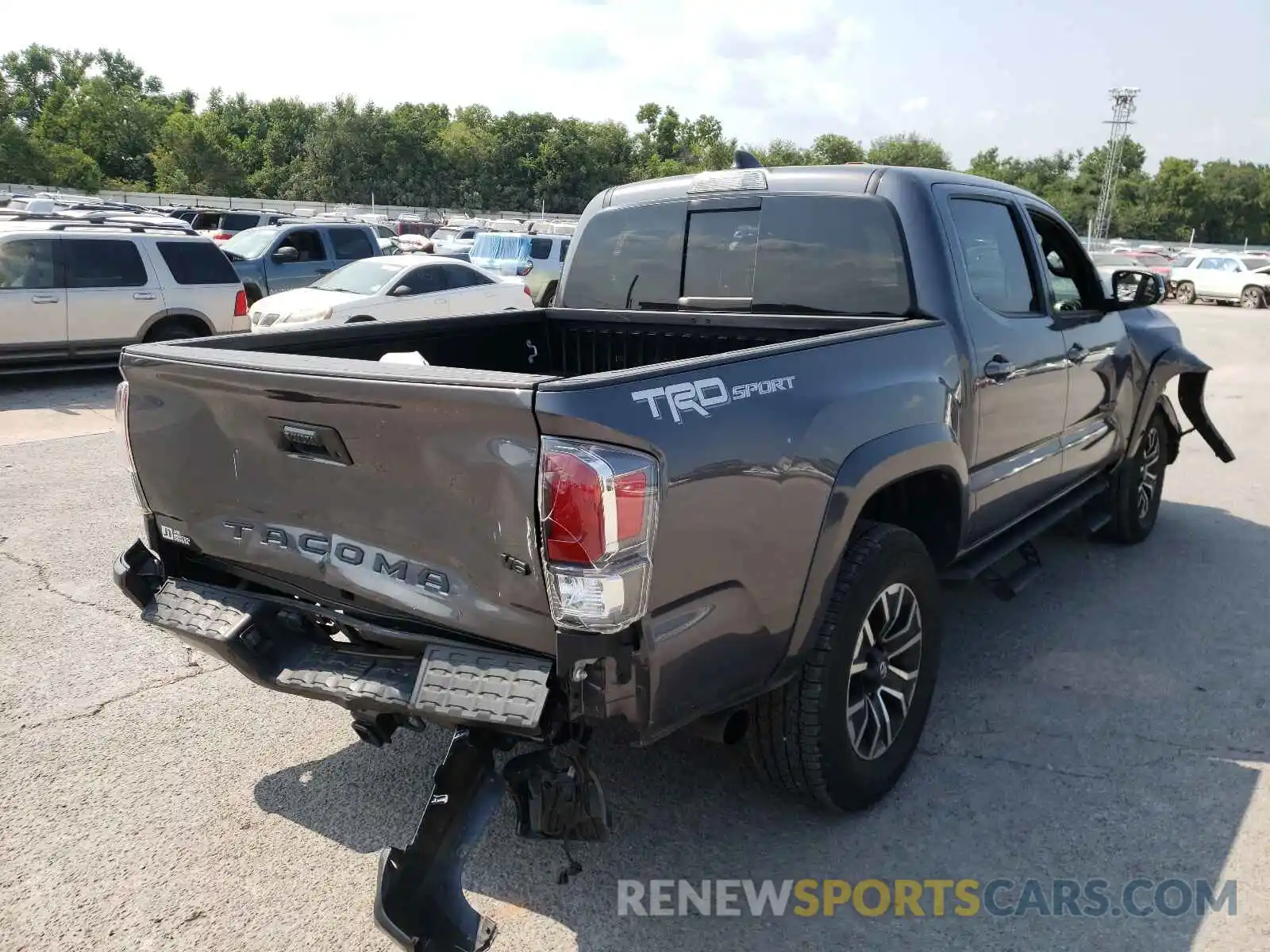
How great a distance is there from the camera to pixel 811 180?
13.5 ft

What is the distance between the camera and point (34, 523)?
6.36 meters

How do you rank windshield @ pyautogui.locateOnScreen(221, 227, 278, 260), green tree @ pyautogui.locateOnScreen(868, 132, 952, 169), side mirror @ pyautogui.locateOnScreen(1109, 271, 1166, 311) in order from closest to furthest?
side mirror @ pyautogui.locateOnScreen(1109, 271, 1166, 311)
windshield @ pyautogui.locateOnScreen(221, 227, 278, 260)
green tree @ pyautogui.locateOnScreen(868, 132, 952, 169)

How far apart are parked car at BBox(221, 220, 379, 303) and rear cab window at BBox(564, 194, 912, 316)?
1189 cm

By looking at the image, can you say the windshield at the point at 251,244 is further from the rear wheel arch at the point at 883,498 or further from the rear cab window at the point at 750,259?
the rear wheel arch at the point at 883,498

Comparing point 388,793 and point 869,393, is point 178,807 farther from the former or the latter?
point 869,393

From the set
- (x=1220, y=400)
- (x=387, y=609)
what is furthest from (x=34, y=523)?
(x=1220, y=400)

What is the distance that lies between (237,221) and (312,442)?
2856 cm

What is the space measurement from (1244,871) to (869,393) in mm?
1855

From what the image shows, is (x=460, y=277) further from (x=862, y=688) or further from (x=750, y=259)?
(x=862, y=688)

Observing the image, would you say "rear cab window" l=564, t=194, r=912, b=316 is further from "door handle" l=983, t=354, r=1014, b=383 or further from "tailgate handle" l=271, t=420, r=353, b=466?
"tailgate handle" l=271, t=420, r=353, b=466

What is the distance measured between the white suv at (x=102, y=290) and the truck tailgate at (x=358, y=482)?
9838 mm

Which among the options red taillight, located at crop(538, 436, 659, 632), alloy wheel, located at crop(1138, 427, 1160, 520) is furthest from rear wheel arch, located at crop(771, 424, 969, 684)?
alloy wheel, located at crop(1138, 427, 1160, 520)
